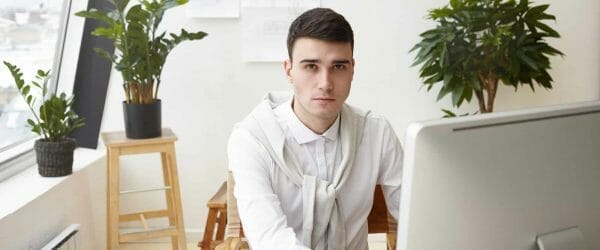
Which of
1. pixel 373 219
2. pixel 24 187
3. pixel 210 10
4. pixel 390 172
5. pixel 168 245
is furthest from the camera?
pixel 168 245

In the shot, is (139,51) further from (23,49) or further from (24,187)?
(24,187)

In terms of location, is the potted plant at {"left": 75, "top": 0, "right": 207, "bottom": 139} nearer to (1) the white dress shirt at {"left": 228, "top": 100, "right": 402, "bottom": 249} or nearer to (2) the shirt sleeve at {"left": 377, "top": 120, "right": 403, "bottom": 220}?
(1) the white dress shirt at {"left": 228, "top": 100, "right": 402, "bottom": 249}

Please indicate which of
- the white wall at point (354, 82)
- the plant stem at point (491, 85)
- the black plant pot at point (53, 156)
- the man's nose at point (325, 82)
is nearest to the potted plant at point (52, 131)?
the black plant pot at point (53, 156)

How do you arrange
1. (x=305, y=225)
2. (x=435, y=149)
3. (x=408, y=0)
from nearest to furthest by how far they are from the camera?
(x=435, y=149)
(x=305, y=225)
(x=408, y=0)

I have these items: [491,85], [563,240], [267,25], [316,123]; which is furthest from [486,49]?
[563,240]

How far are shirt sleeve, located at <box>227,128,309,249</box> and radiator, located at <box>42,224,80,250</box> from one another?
4.72 ft

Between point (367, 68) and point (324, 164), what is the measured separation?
2252 mm

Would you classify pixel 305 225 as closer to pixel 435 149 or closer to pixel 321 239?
pixel 321 239

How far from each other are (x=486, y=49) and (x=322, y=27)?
190 cm

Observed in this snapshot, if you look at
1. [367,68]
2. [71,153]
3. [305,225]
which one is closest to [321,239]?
[305,225]

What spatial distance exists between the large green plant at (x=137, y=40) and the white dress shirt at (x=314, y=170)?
1.53 m

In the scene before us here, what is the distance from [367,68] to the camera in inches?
158

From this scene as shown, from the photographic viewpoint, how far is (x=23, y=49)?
3.44 m

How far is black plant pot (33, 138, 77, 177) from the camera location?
312 cm
